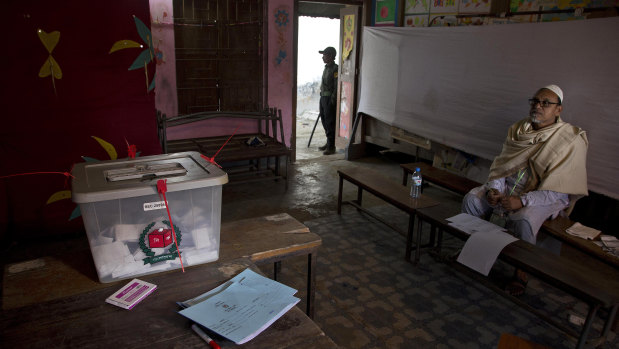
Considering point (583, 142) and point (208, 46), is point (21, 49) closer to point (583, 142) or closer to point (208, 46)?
point (208, 46)

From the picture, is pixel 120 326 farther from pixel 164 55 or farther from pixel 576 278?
pixel 164 55

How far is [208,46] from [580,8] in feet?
13.0

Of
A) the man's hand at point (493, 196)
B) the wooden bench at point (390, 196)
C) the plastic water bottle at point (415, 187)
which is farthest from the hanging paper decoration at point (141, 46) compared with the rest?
the man's hand at point (493, 196)

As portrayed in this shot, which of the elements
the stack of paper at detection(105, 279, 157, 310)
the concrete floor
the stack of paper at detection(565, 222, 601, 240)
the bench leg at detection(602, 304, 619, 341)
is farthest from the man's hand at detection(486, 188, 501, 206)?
the stack of paper at detection(105, 279, 157, 310)

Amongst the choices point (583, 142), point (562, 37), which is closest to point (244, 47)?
point (562, 37)

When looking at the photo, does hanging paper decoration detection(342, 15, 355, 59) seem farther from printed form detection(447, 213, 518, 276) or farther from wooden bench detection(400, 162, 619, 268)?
printed form detection(447, 213, 518, 276)

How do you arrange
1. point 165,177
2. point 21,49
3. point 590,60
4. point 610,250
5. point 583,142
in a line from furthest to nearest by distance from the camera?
1. point 590,60
2. point 583,142
3. point 21,49
4. point 610,250
5. point 165,177

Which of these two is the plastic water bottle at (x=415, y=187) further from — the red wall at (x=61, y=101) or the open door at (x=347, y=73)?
the open door at (x=347, y=73)

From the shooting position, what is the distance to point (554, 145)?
3.32m

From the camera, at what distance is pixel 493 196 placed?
3.38 meters

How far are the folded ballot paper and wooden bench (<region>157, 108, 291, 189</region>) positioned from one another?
9.81 feet

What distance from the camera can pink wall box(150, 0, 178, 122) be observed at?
495cm

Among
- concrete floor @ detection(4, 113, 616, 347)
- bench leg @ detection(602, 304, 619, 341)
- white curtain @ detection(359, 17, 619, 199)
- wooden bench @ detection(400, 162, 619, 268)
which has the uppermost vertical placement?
white curtain @ detection(359, 17, 619, 199)

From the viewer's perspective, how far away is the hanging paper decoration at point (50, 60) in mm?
3102
